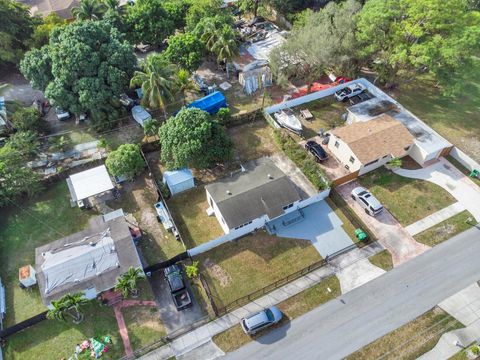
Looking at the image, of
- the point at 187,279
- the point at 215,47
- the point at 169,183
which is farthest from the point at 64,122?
the point at 187,279

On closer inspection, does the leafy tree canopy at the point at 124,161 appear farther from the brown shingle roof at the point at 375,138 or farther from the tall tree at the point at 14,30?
the tall tree at the point at 14,30

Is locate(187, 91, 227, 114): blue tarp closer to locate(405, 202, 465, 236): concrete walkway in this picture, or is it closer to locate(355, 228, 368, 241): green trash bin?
locate(355, 228, 368, 241): green trash bin

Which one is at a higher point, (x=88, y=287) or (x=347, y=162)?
(x=347, y=162)

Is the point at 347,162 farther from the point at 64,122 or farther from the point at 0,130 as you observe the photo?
the point at 0,130

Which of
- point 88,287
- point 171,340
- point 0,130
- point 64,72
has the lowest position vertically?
point 171,340

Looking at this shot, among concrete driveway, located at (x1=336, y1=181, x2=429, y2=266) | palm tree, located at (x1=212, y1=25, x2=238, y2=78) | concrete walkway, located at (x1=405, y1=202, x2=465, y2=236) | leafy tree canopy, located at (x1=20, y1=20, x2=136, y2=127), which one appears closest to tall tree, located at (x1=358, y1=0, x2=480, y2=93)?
concrete walkway, located at (x1=405, y1=202, x2=465, y2=236)

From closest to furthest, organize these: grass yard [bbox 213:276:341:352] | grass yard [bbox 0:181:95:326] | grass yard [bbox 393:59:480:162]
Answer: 1. grass yard [bbox 213:276:341:352]
2. grass yard [bbox 0:181:95:326]
3. grass yard [bbox 393:59:480:162]

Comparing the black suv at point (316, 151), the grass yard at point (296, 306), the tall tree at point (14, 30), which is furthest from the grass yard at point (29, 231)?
the black suv at point (316, 151)
